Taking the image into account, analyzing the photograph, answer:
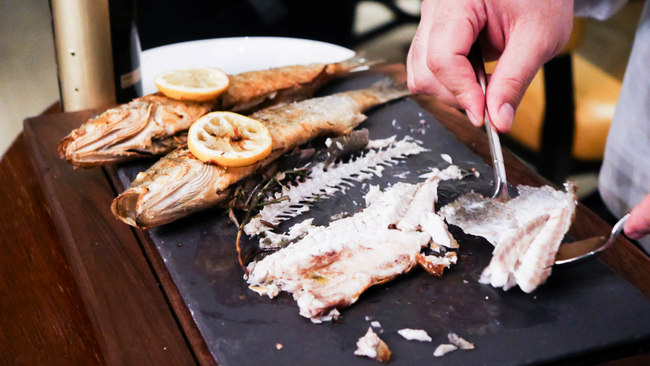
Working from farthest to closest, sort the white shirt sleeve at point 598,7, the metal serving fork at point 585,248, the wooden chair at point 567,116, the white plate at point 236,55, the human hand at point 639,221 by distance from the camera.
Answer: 1. the wooden chair at point 567,116
2. the white plate at point 236,55
3. the white shirt sleeve at point 598,7
4. the metal serving fork at point 585,248
5. the human hand at point 639,221

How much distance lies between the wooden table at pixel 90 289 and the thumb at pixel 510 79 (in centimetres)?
56

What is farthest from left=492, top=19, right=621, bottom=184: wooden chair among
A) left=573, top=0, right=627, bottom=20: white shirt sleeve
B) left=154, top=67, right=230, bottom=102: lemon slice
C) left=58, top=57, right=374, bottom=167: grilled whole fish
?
left=154, top=67, right=230, bottom=102: lemon slice

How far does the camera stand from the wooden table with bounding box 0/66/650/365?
1501mm

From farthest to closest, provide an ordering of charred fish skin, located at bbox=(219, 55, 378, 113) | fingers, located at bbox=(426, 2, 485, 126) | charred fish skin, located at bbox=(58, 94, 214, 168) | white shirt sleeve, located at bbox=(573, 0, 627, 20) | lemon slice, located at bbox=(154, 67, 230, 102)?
charred fish skin, located at bbox=(219, 55, 378, 113), white shirt sleeve, located at bbox=(573, 0, 627, 20), lemon slice, located at bbox=(154, 67, 230, 102), charred fish skin, located at bbox=(58, 94, 214, 168), fingers, located at bbox=(426, 2, 485, 126)

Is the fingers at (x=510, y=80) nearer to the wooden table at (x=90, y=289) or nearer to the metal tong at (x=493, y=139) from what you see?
the metal tong at (x=493, y=139)

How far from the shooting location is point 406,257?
5.64ft

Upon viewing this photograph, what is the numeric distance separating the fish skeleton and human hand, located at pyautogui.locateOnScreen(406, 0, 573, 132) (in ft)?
0.87

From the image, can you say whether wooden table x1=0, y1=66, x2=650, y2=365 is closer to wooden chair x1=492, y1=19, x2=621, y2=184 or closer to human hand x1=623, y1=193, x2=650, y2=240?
human hand x1=623, y1=193, x2=650, y2=240

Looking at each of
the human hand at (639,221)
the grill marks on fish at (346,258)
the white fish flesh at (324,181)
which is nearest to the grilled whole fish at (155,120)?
the white fish flesh at (324,181)

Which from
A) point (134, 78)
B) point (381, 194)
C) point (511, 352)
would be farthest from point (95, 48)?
point (511, 352)

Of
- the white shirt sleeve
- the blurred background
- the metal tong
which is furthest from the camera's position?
the blurred background

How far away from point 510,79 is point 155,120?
1307 millimetres

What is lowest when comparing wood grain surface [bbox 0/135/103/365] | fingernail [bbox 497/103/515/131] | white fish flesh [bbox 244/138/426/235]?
wood grain surface [bbox 0/135/103/365]

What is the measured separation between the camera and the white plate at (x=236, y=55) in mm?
2855
